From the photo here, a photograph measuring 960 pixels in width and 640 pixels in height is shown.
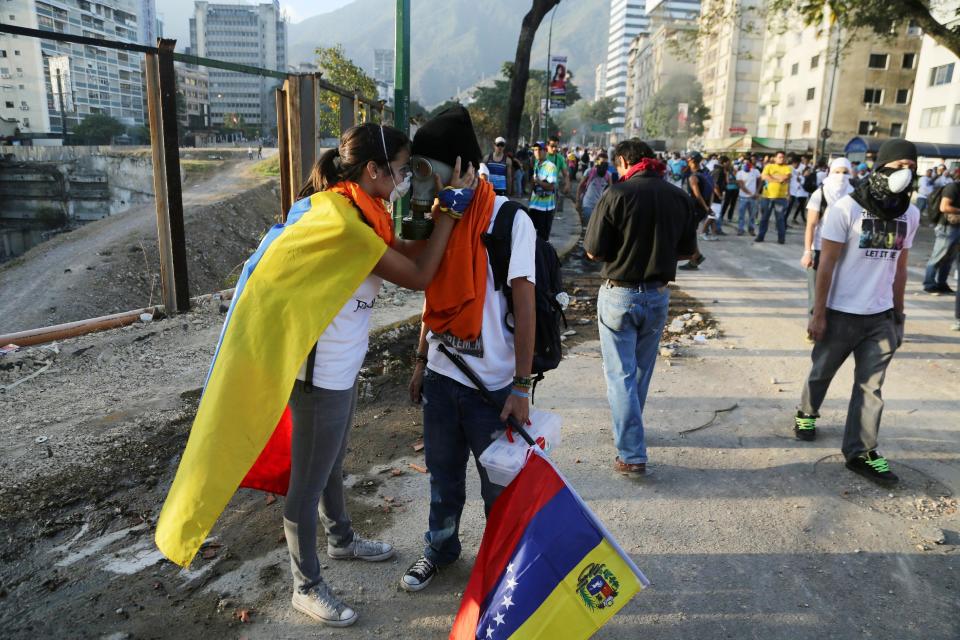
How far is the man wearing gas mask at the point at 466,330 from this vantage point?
256cm

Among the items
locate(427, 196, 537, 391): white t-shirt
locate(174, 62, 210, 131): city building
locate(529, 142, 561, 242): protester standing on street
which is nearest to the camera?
locate(427, 196, 537, 391): white t-shirt

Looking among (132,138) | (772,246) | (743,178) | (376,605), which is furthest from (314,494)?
(743,178)

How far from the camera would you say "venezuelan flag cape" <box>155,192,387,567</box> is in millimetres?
2355

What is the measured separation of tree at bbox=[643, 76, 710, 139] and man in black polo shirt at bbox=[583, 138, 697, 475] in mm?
104219

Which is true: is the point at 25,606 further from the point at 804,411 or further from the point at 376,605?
the point at 804,411

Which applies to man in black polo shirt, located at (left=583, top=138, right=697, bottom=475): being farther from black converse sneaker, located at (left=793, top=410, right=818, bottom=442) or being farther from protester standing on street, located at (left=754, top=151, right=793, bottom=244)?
protester standing on street, located at (left=754, top=151, right=793, bottom=244)

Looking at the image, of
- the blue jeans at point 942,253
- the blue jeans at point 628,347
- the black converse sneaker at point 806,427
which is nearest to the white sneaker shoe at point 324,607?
the blue jeans at point 628,347

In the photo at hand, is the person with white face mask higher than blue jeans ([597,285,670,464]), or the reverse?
the person with white face mask

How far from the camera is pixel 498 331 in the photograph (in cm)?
275

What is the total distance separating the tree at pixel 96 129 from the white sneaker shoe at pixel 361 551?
18.2ft

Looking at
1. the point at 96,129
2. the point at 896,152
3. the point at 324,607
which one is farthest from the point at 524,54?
the point at 324,607

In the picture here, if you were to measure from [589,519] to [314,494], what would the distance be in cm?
110

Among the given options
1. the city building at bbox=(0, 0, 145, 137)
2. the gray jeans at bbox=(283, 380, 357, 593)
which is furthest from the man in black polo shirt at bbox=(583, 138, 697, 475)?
the city building at bbox=(0, 0, 145, 137)

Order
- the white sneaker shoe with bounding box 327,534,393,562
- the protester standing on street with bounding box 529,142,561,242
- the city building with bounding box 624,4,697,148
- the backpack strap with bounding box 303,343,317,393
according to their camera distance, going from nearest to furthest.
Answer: the backpack strap with bounding box 303,343,317,393 < the white sneaker shoe with bounding box 327,534,393,562 < the protester standing on street with bounding box 529,142,561,242 < the city building with bounding box 624,4,697,148
